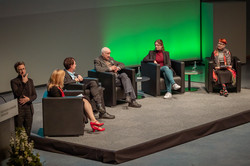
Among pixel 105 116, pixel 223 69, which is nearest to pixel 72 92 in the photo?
pixel 105 116

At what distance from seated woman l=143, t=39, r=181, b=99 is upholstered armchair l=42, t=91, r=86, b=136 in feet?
8.41

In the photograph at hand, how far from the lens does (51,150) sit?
20.2 ft

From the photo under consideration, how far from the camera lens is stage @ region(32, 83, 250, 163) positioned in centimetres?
587

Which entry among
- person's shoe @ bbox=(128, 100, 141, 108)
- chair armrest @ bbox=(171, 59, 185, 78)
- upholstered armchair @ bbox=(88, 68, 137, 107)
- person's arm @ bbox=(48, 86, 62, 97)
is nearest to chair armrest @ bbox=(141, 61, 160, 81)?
chair armrest @ bbox=(171, 59, 185, 78)

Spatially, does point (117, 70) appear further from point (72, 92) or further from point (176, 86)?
point (72, 92)

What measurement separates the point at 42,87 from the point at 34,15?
1.55 m

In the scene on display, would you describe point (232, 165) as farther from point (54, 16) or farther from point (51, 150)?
point (54, 16)

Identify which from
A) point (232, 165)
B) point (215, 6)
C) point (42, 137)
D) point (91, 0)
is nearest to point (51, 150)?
point (42, 137)

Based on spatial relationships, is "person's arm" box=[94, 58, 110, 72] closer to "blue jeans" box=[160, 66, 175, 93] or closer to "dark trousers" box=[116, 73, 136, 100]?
"dark trousers" box=[116, 73, 136, 100]

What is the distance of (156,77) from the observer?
28.2ft

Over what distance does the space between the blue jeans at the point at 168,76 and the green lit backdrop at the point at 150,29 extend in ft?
8.89

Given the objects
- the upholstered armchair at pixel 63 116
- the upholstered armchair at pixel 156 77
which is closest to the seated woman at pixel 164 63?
the upholstered armchair at pixel 156 77

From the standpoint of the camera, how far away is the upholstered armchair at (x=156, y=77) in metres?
8.62

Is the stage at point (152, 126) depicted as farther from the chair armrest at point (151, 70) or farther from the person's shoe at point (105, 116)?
the chair armrest at point (151, 70)
